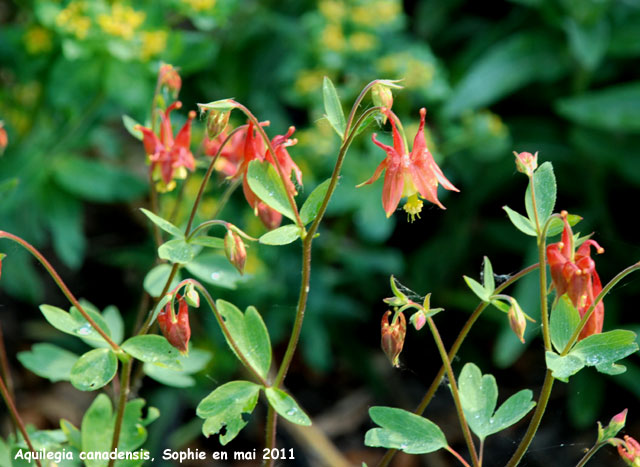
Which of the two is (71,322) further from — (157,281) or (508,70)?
(508,70)

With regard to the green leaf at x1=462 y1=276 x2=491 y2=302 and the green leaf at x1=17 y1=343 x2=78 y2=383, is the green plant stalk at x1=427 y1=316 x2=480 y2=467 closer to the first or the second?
the green leaf at x1=462 y1=276 x2=491 y2=302

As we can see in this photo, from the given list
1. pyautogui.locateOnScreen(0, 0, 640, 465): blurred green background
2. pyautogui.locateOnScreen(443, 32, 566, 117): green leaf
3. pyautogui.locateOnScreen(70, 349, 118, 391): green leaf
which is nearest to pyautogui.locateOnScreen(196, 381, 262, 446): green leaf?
pyautogui.locateOnScreen(70, 349, 118, 391): green leaf

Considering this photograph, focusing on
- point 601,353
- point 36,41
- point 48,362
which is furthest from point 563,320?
point 36,41

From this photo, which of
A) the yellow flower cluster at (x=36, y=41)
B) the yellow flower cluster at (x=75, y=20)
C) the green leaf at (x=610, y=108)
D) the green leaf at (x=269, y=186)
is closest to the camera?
the green leaf at (x=269, y=186)

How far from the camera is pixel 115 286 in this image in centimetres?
272

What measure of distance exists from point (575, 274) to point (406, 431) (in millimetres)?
285

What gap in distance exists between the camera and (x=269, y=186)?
39.4 inches

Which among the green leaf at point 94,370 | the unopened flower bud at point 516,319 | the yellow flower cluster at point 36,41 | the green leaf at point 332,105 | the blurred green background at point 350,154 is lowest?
the blurred green background at point 350,154

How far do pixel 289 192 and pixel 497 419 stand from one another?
1.35 ft

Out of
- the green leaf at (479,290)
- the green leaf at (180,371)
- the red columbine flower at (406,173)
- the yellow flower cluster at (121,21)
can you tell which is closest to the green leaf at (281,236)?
the red columbine flower at (406,173)

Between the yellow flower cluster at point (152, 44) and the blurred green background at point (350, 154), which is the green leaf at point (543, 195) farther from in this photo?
the yellow flower cluster at point (152, 44)

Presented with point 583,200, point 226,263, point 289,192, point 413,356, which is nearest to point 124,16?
point 226,263

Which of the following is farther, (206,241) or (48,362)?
(48,362)

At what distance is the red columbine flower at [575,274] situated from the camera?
887 mm
